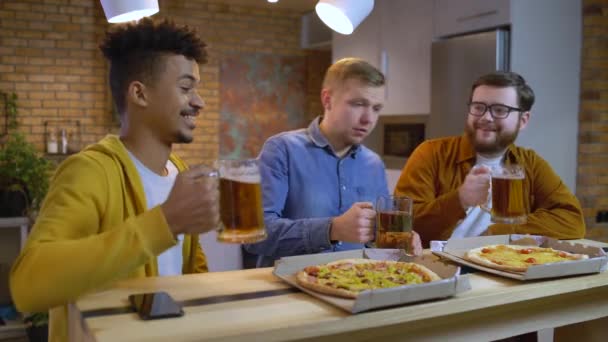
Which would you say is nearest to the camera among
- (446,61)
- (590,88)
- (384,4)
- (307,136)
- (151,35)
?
(151,35)

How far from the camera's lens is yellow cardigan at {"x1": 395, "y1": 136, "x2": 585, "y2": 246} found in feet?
6.86

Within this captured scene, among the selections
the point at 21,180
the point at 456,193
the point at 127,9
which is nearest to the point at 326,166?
the point at 456,193

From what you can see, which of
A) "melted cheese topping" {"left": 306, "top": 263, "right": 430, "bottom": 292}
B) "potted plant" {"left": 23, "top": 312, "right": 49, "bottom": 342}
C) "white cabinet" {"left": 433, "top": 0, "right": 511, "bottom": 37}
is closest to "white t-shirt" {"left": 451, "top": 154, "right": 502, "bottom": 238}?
"melted cheese topping" {"left": 306, "top": 263, "right": 430, "bottom": 292}

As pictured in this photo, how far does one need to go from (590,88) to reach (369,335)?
291cm

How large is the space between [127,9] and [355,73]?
0.76m

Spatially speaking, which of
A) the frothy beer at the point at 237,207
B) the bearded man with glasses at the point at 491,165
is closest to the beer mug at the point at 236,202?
the frothy beer at the point at 237,207

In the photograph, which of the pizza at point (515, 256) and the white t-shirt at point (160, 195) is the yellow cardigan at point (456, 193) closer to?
the pizza at point (515, 256)

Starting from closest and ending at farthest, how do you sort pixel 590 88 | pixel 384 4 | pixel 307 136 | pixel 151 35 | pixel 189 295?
1. pixel 189 295
2. pixel 151 35
3. pixel 307 136
4. pixel 590 88
5. pixel 384 4

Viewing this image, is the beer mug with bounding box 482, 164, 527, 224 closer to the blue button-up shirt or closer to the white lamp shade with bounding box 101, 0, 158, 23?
the blue button-up shirt

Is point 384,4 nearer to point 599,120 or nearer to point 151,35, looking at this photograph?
point 599,120

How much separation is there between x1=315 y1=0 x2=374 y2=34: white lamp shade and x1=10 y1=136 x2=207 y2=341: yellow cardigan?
797 mm

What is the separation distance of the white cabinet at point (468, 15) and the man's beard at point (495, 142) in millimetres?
1358

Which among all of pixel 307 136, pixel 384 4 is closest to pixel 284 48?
pixel 384 4

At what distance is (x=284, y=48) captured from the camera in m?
7.24
